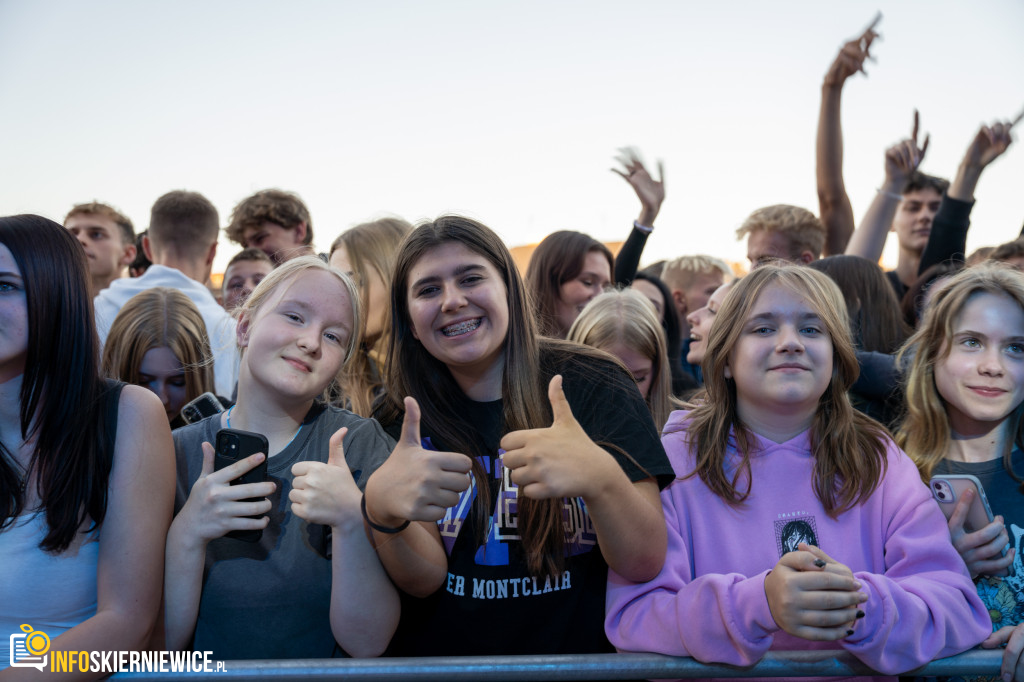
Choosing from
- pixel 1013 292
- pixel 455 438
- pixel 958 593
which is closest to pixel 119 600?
pixel 455 438

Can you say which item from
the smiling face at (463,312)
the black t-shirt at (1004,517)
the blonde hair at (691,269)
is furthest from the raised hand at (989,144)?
the smiling face at (463,312)

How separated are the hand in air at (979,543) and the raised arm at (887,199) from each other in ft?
8.91

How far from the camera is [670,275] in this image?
205 inches

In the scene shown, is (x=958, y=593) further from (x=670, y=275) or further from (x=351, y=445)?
(x=670, y=275)

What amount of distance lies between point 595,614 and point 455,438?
58cm

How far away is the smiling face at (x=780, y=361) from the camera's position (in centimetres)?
204

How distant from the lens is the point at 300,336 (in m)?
2.04

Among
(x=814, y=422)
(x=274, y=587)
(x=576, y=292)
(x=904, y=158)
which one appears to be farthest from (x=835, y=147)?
(x=274, y=587)

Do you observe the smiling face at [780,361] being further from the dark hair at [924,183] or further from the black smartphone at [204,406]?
the dark hair at [924,183]

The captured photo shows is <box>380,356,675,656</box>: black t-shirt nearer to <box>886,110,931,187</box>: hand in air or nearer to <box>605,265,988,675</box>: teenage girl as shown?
<box>605,265,988,675</box>: teenage girl

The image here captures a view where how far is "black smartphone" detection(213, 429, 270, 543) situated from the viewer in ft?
5.83

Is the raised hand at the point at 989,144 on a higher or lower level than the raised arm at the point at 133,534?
higher

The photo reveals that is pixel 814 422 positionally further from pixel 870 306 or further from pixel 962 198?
pixel 962 198

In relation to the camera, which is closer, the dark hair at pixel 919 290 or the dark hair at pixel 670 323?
the dark hair at pixel 919 290
